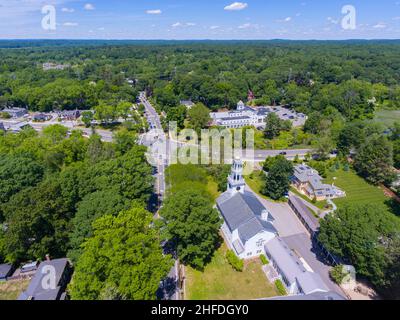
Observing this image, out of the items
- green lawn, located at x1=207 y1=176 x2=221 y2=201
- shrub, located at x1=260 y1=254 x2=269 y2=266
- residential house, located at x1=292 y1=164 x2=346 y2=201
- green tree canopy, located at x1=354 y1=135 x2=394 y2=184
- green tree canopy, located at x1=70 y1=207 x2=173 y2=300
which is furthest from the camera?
green tree canopy, located at x1=354 y1=135 x2=394 y2=184

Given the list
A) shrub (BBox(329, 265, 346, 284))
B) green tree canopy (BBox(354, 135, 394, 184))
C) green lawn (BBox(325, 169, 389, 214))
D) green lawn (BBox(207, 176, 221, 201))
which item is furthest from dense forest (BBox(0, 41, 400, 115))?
shrub (BBox(329, 265, 346, 284))

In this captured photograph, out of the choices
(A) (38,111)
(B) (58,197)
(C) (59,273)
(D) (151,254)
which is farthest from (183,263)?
(A) (38,111)

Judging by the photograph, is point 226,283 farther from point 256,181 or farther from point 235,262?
point 256,181

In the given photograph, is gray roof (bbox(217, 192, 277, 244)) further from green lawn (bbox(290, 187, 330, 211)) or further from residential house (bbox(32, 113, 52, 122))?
residential house (bbox(32, 113, 52, 122))

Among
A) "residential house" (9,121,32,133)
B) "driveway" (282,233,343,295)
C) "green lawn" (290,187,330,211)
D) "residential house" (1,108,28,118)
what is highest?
"residential house" (1,108,28,118)

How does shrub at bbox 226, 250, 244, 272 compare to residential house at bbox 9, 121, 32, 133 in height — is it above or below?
below

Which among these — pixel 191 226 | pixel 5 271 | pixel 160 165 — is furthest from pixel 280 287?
pixel 160 165

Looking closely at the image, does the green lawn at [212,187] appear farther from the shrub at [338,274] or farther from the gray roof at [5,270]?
the gray roof at [5,270]
